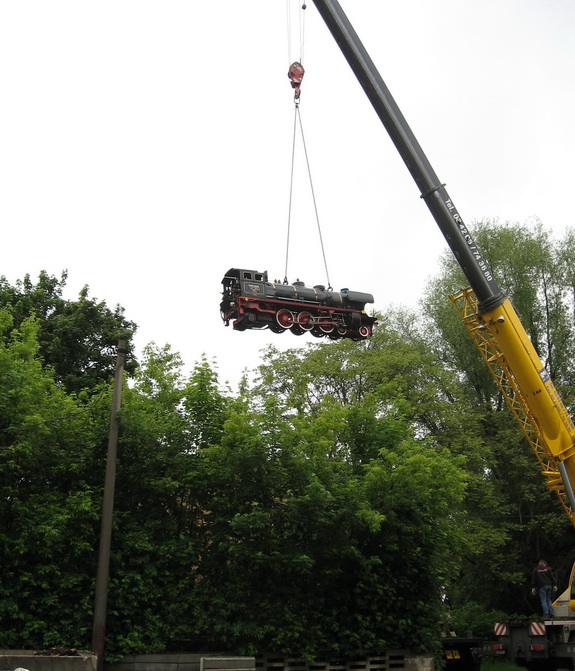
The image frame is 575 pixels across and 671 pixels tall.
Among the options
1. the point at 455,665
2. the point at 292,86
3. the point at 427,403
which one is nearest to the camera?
the point at 292,86

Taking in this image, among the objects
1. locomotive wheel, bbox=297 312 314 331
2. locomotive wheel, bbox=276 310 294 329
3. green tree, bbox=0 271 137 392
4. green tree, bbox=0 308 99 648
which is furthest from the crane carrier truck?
green tree, bbox=0 271 137 392

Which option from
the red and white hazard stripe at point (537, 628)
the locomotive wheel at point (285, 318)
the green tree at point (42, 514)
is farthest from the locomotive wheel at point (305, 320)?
the red and white hazard stripe at point (537, 628)

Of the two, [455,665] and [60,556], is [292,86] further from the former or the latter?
[455,665]

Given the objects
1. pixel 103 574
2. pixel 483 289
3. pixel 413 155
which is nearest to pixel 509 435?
pixel 483 289

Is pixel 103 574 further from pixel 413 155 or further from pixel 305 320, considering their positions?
pixel 413 155

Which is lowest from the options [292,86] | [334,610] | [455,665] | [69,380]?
[455,665]

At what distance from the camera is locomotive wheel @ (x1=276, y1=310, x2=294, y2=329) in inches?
691

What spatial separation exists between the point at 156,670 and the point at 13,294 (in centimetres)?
1935

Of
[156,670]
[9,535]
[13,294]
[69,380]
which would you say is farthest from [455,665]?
[13,294]

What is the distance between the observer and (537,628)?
16953 mm

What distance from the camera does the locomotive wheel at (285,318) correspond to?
17.6m

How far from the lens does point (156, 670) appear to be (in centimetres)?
1512

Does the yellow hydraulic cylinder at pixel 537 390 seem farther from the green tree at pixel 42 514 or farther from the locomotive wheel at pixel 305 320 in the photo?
the green tree at pixel 42 514

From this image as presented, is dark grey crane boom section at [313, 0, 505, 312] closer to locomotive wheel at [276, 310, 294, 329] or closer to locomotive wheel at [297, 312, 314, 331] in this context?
locomotive wheel at [297, 312, 314, 331]
